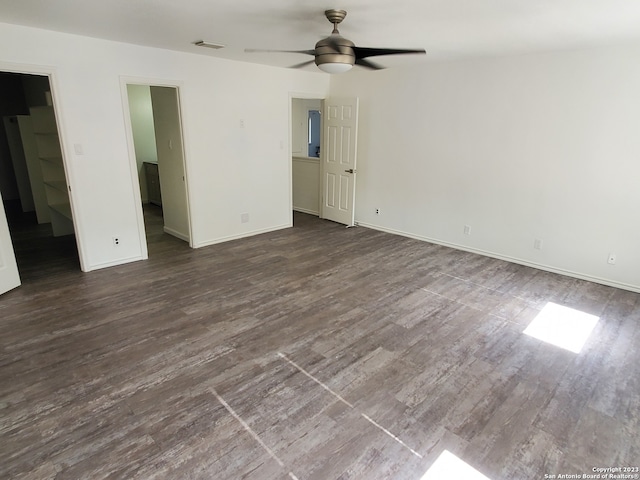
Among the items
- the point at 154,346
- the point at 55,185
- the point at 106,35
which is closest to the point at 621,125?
the point at 154,346

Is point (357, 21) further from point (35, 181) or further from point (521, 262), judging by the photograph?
point (35, 181)

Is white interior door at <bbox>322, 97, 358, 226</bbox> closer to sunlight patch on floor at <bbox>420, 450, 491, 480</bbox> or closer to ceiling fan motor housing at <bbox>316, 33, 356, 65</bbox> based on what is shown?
ceiling fan motor housing at <bbox>316, 33, 356, 65</bbox>

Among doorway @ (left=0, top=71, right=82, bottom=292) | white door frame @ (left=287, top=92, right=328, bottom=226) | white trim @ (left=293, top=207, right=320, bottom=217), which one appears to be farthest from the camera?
white trim @ (left=293, top=207, right=320, bottom=217)

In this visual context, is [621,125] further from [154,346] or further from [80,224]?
[80,224]

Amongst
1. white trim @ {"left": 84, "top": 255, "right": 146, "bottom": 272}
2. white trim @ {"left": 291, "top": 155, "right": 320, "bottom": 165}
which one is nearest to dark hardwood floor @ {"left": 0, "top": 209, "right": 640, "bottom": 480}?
white trim @ {"left": 84, "top": 255, "right": 146, "bottom": 272}

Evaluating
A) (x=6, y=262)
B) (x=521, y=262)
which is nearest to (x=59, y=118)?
(x=6, y=262)

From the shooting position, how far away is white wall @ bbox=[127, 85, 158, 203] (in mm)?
7369

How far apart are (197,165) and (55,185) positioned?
2353mm

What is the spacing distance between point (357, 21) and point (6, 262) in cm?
396

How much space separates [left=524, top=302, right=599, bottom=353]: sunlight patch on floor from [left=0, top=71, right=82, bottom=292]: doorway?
4.82 m

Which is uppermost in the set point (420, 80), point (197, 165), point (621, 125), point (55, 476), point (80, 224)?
point (420, 80)

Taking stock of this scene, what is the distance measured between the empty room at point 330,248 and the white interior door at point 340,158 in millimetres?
46

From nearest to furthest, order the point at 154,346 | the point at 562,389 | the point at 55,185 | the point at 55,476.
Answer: the point at 55,476 → the point at 562,389 → the point at 154,346 → the point at 55,185

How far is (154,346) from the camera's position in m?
2.83
